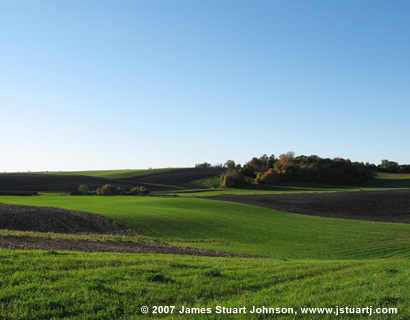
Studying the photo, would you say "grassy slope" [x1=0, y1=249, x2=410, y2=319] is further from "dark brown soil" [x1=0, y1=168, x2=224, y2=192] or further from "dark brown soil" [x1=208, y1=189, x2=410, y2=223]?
"dark brown soil" [x1=0, y1=168, x2=224, y2=192]

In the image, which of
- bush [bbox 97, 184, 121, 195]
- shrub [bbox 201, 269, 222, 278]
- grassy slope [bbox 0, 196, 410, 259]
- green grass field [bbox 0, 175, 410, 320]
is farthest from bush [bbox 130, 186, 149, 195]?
shrub [bbox 201, 269, 222, 278]

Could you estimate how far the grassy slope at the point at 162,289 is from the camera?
22.6 feet

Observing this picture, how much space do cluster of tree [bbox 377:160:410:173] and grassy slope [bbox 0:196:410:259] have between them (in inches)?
3587

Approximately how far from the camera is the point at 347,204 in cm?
5281

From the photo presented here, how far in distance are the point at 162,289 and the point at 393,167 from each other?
129 meters

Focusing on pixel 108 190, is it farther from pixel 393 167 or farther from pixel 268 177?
pixel 393 167

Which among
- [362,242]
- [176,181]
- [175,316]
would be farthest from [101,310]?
[176,181]

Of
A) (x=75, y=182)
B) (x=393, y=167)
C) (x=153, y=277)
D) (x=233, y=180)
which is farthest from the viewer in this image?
(x=393, y=167)

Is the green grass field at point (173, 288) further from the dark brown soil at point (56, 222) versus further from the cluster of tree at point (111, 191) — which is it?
the cluster of tree at point (111, 191)

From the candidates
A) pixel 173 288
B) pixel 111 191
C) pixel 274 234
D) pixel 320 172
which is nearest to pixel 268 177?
pixel 320 172

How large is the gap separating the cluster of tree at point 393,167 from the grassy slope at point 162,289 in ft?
401

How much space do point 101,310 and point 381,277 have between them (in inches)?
329

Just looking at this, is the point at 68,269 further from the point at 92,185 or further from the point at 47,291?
the point at 92,185

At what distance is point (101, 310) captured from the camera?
270 inches
